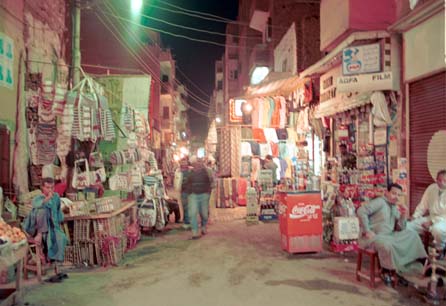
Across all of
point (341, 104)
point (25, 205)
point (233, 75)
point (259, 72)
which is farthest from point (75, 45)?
point (233, 75)

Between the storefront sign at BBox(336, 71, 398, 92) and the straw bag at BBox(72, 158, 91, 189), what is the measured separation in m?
6.15

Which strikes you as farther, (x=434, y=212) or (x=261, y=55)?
(x=261, y=55)

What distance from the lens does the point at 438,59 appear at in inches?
282

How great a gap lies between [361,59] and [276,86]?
536 cm

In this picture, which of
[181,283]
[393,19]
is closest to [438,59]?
[393,19]

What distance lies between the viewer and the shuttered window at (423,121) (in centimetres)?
740

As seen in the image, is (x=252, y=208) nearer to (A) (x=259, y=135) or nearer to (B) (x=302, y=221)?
(B) (x=302, y=221)

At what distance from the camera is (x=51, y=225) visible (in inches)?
255

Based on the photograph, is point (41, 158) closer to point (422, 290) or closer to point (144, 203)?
point (144, 203)

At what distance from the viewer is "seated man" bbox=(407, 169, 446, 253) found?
20.0 ft

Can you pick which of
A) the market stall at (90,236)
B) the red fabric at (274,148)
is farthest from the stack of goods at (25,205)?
the red fabric at (274,148)

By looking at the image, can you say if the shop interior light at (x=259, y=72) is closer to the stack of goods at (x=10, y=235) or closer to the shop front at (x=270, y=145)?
the shop front at (x=270, y=145)

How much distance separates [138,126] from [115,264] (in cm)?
391

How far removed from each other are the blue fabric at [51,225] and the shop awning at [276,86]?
9213 millimetres
